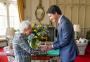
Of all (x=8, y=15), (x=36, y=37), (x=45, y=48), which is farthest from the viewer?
(x=8, y=15)

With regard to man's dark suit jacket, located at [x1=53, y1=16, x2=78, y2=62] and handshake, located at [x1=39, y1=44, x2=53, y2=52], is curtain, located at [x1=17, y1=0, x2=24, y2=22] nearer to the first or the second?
handshake, located at [x1=39, y1=44, x2=53, y2=52]

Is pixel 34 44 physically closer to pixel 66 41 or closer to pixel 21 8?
pixel 66 41

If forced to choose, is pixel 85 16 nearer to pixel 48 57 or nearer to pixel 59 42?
pixel 48 57

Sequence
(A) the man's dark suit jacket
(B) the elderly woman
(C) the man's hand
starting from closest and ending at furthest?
1. (B) the elderly woman
2. (A) the man's dark suit jacket
3. (C) the man's hand

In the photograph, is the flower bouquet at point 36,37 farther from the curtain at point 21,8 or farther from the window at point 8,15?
the window at point 8,15

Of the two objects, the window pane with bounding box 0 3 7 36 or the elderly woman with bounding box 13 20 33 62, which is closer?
the elderly woman with bounding box 13 20 33 62

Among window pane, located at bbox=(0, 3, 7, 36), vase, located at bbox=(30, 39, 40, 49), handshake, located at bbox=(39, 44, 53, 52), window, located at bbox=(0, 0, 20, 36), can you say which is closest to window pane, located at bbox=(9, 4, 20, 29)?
window, located at bbox=(0, 0, 20, 36)

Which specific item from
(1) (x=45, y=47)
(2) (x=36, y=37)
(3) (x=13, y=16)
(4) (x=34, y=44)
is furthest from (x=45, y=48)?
(3) (x=13, y=16)

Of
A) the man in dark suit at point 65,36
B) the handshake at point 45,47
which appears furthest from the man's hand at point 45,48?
the man in dark suit at point 65,36

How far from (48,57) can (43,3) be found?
468cm

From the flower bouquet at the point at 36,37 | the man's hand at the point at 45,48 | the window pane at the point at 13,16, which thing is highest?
the window pane at the point at 13,16

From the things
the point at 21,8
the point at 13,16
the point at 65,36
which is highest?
the point at 21,8

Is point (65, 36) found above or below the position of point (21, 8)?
below

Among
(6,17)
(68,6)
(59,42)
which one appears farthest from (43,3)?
(59,42)
